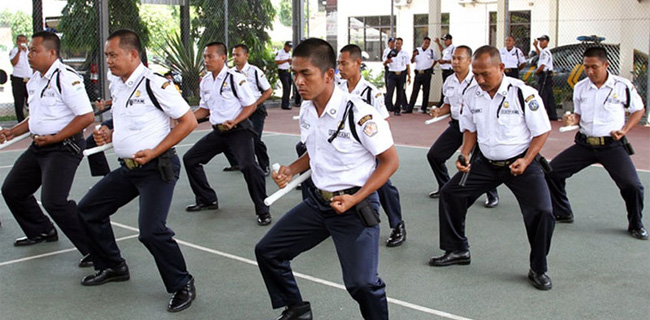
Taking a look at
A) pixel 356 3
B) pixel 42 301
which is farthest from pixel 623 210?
pixel 356 3

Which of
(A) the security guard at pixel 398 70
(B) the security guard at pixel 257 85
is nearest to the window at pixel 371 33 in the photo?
(A) the security guard at pixel 398 70

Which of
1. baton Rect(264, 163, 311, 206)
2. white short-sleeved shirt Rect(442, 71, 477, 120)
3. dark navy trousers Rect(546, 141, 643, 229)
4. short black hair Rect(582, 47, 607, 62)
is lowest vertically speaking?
dark navy trousers Rect(546, 141, 643, 229)

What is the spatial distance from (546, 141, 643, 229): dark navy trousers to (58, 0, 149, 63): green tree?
13278 mm

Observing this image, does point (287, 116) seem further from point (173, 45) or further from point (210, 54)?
point (210, 54)

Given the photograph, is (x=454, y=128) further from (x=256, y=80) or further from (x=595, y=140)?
(x=256, y=80)

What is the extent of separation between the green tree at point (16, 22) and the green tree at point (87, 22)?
0.94 m

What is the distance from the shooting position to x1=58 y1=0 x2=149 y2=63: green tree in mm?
18172

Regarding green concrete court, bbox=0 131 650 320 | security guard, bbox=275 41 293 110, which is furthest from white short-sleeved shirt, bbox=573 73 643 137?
security guard, bbox=275 41 293 110

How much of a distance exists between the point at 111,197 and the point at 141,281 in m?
0.83

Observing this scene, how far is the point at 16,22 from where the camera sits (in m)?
19.0

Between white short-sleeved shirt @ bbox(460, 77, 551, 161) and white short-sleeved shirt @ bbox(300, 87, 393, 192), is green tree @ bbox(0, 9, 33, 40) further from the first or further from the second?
white short-sleeved shirt @ bbox(300, 87, 393, 192)

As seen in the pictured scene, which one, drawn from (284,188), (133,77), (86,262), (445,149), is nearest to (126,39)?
(133,77)

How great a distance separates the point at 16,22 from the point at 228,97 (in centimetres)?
1314

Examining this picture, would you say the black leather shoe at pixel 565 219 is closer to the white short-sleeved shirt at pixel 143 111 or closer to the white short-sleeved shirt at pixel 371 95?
the white short-sleeved shirt at pixel 371 95
